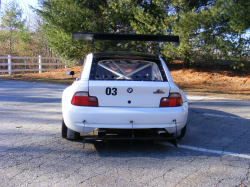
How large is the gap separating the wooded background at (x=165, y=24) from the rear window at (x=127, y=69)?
34.8ft

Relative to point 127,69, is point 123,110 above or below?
below

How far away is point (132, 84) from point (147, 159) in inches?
43.6

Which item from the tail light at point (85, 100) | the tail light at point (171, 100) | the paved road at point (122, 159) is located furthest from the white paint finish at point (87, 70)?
the tail light at point (171, 100)

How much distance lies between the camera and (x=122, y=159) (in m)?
3.77

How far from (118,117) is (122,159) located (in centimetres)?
59

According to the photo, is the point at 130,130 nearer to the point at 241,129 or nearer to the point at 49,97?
the point at 241,129

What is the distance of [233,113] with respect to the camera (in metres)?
7.34

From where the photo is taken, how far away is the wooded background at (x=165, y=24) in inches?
564

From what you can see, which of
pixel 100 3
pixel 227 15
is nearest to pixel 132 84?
pixel 227 15

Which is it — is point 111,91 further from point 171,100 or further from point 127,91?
point 171,100

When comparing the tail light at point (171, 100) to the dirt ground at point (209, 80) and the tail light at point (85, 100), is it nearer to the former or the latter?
the tail light at point (85, 100)

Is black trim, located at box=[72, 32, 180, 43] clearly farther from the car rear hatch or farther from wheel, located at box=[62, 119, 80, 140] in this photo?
wheel, located at box=[62, 119, 80, 140]

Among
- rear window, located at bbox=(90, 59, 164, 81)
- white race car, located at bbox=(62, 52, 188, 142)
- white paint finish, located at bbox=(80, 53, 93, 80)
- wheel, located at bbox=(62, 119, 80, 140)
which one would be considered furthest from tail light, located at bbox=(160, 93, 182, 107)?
wheel, located at bbox=(62, 119, 80, 140)

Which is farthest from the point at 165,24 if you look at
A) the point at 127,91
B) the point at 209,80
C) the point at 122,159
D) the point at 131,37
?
the point at 122,159
